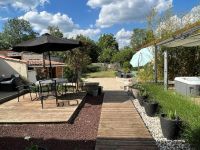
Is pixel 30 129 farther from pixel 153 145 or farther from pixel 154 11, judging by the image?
pixel 154 11

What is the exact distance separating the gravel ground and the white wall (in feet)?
35.5

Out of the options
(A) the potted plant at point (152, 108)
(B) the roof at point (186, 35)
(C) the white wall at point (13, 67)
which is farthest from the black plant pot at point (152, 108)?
(C) the white wall at point (13, 67)

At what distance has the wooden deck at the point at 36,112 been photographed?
25.2 ft

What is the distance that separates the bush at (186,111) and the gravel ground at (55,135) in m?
1.69

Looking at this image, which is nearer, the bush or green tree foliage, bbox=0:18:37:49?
the bush

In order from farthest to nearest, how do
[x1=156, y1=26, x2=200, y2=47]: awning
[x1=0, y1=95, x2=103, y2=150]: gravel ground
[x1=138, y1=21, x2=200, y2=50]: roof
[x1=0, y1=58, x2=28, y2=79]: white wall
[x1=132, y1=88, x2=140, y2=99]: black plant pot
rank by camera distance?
1. [x1=0, y1=58, x2=28, y2=79]: white wall
2. [x1=132, y1=88, x2=140, y2=99]: black plant pot
3. [x1=156, y1=26, x2=200, y2=47]: awning
4. [x1=138, y1=21, x2=200, y2=50]: roof
5. [x1=0, y1=95, x2=103, y2=150]: gravel ground

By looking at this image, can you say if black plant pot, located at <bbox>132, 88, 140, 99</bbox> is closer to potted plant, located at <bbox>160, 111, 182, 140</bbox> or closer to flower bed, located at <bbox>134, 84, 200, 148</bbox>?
flower bed, located at <bbox>134, 84, 200, 148</bbox>

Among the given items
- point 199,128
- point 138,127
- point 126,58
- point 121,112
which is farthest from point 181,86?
point 126,58

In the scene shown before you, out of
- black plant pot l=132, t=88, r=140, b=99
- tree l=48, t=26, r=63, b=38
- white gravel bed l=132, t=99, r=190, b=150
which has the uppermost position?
tree l=48, t=26, r=63, b=38

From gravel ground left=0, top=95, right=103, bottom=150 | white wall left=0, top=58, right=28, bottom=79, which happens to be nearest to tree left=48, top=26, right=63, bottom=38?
white wall left=0, top=58, right=28, bottom=79

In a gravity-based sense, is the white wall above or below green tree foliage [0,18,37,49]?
below

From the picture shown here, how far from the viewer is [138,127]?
692 centimetres

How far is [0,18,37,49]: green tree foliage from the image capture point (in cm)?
7050

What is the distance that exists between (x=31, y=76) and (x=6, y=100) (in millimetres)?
7197
